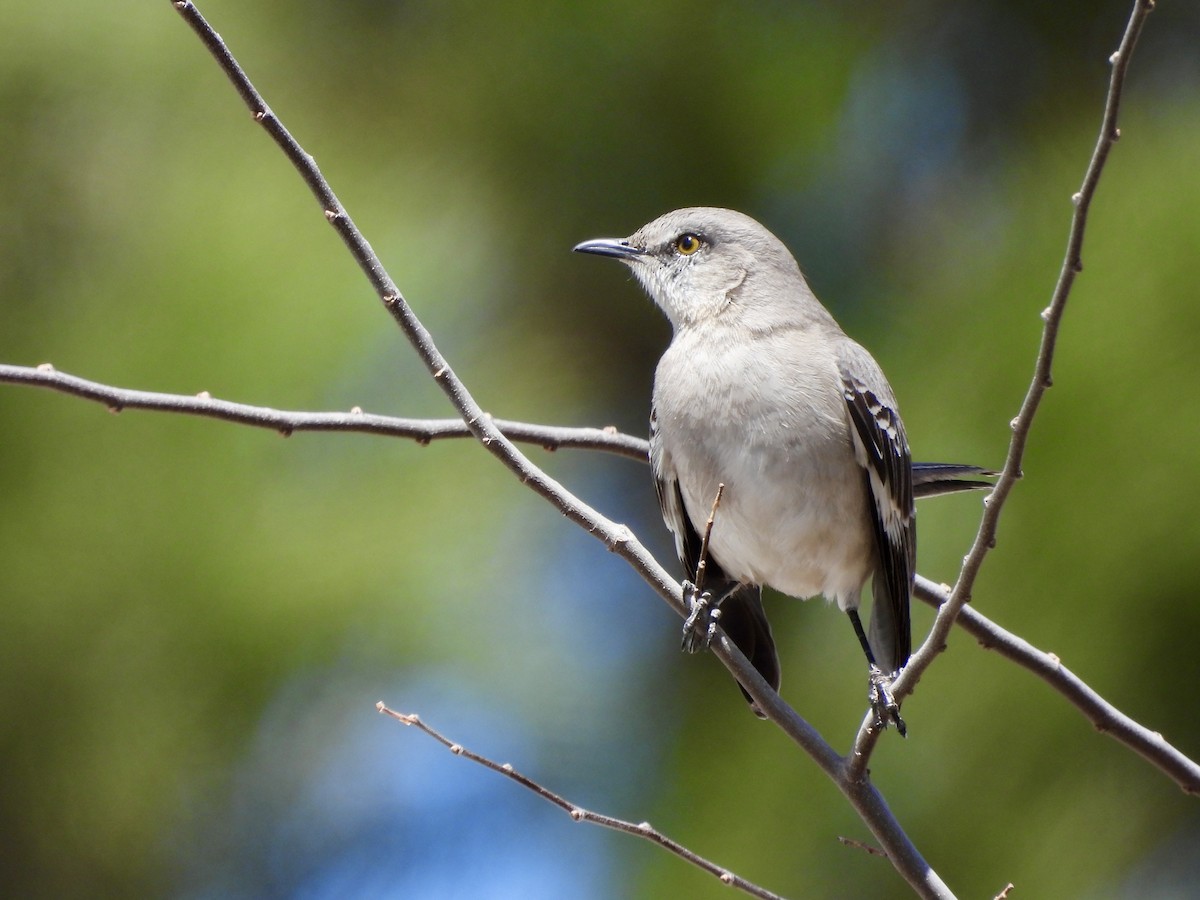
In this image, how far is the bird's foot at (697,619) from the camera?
2825mm

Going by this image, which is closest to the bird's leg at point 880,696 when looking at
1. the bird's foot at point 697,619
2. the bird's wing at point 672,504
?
the bird's foot at point 697,619

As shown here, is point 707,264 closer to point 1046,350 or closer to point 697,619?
point 697,619

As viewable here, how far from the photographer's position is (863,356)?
3.56 m

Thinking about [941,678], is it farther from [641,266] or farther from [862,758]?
[862,758]

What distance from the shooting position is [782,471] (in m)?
3.21

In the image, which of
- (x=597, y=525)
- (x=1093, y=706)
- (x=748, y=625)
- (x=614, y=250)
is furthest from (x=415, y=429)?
(x=1093, y=706)

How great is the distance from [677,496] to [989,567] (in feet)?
5.68

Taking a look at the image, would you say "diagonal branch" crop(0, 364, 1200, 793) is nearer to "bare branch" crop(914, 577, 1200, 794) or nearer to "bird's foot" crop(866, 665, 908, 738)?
"bare branch" crop(914, 577, 1200, 794)

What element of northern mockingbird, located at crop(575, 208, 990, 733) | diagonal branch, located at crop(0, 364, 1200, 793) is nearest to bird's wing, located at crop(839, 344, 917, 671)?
northern mockingbird, located at crop(575, 208, 990, 733)

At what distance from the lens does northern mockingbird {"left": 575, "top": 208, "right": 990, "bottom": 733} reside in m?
3.23

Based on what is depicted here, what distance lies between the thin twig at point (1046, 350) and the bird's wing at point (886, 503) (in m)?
1.11

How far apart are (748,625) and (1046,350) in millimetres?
1955

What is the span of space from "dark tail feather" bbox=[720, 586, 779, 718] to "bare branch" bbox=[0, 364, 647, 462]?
846 mm

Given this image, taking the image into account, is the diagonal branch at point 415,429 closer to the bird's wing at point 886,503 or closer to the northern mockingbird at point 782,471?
the northern mockingbird at point 782,471
